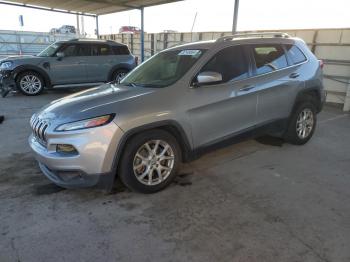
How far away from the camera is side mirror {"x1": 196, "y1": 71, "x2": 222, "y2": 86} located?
3475 millimetres

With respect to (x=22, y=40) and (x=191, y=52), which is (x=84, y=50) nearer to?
(x=191, y=52)

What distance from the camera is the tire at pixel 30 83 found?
938 cm

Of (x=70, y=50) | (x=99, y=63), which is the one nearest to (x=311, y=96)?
(x=99, y=63)

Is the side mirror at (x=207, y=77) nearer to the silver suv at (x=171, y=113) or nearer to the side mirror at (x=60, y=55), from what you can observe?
the silver suv at (x=171, y=113)

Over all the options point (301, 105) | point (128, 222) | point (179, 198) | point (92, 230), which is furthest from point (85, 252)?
point (301, 105)

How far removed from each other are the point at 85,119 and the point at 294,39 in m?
3.62

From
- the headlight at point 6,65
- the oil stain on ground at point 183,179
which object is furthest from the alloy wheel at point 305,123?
the headlight at point 6,65

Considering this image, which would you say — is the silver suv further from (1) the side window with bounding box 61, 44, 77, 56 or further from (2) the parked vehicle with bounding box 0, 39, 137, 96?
(1) the side window with bounding box 61, 44, 77, 56

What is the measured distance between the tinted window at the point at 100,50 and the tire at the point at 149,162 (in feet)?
25.9

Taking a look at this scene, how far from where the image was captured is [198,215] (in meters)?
3.00

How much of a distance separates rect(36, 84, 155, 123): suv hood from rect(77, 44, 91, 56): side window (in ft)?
23.0

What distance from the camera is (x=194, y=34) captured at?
41.9ft

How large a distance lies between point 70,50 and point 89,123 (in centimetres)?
786

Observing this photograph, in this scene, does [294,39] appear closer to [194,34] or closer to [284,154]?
[284,154]
